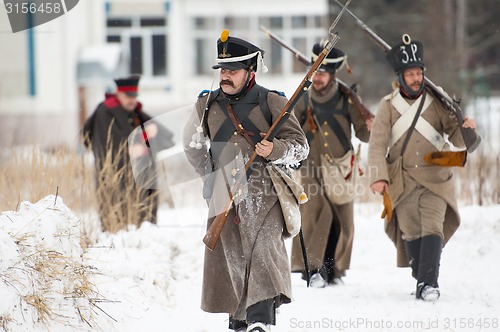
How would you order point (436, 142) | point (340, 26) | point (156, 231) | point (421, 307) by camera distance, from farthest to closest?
point (340, 26), point (156, 231), point (436, 142), point (421, 307)

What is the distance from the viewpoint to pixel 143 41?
2952cm

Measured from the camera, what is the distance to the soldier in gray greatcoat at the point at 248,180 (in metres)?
5.45

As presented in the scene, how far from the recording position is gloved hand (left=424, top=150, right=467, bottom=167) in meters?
A: 7.01

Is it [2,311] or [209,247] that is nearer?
[2,311]

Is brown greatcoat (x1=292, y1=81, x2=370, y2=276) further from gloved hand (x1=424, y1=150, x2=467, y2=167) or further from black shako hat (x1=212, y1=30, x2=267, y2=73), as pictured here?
black shako hat (x1=212, y1=30, x2=267, y2=73)

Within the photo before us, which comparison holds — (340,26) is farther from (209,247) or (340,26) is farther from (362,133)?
(209,247)

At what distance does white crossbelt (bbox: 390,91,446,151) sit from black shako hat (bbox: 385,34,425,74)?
27 centimetres

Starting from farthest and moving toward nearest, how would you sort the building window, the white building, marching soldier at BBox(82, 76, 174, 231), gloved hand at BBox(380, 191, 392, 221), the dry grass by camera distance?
the building window → the white building → marching soldier at BBox(82, 76, 174, 231) → the dry grass → gloved hand at BBox(380, 191, 392, 221)

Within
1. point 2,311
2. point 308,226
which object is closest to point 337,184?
point 308,226

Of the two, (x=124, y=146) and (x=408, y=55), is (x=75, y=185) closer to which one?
(x=124, y=146)

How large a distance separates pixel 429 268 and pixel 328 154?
165 centimetres

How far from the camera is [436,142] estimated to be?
23.6 ft

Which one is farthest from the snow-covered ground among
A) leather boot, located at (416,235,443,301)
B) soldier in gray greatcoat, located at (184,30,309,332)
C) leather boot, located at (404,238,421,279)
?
soldier in gray greatcoat, located at (184,30,309,332)

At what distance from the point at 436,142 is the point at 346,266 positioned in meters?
1.50
